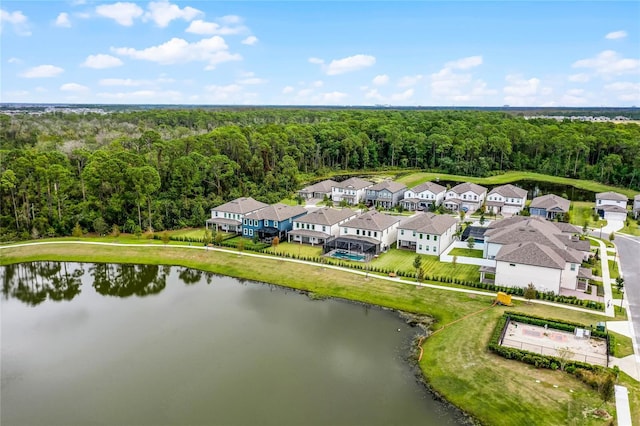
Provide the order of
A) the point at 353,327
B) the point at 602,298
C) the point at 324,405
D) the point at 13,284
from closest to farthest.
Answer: the point at 324,405, the point at 353,327, the point at 602,298, the point at 13,284

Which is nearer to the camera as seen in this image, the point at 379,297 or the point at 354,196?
the point at 379,297

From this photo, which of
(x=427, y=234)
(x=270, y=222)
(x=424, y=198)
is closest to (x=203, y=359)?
(x=427, y=234)

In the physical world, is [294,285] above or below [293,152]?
below

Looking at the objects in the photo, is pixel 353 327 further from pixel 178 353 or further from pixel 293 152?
pixel 293 152

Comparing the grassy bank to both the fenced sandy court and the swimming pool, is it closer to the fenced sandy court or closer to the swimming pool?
the swimming pool

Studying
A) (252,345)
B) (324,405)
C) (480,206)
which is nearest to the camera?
(324,405)

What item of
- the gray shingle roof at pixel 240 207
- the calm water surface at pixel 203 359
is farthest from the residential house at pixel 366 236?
the gray shingle roof at pixel 240 207

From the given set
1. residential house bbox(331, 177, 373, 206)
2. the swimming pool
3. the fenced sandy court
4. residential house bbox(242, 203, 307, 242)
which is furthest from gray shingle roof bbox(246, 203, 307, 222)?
the fenced sandy court

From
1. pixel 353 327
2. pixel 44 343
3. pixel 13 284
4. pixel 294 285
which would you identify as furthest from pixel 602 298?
pixel 13 284
